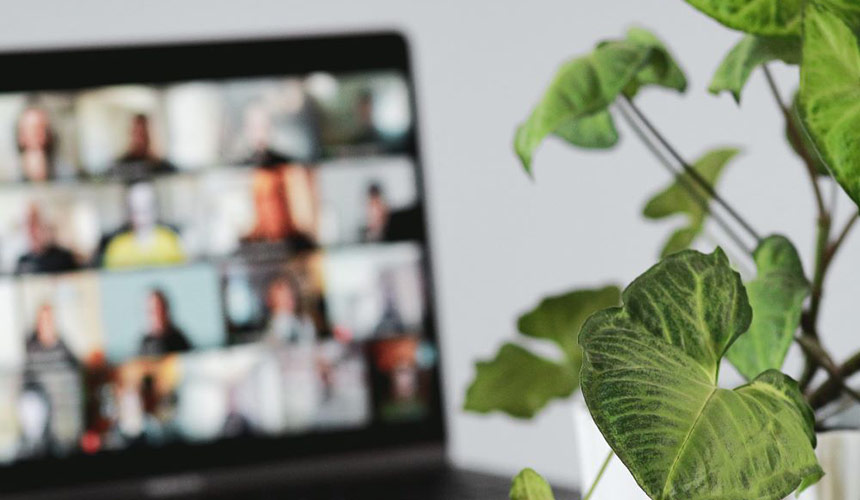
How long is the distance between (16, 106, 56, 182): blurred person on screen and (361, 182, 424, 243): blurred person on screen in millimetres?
252

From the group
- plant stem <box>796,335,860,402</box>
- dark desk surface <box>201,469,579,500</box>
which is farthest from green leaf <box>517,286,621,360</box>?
dark desk surface <box>201,469,579,500</box>

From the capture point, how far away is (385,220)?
Result: 2.63 ft

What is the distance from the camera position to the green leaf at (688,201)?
41 centimetres

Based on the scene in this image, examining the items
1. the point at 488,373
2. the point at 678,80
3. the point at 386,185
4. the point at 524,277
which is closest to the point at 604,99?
the point at 678,80

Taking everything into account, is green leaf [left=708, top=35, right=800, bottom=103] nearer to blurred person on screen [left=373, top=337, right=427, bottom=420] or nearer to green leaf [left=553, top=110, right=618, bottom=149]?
green leaf [left=553, top=110, right=618, bottom=149]

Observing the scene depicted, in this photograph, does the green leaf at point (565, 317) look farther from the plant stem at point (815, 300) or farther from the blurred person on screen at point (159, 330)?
the blurred person on screen at point (159, 330)

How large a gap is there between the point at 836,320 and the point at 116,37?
87 centimetres

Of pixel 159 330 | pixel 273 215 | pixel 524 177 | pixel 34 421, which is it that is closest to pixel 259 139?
pixel 273 215

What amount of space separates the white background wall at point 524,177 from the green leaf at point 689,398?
0.87 meters

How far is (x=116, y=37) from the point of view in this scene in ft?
3.47

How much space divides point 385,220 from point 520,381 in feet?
1.33

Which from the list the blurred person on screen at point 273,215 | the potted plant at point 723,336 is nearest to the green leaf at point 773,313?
the potted plant at point 723,336

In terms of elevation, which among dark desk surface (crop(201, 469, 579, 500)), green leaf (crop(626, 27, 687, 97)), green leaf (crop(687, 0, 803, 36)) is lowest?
dark desk surface (crop(201, 469, 579, 500))

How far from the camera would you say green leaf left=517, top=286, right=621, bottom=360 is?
1.31 feet
